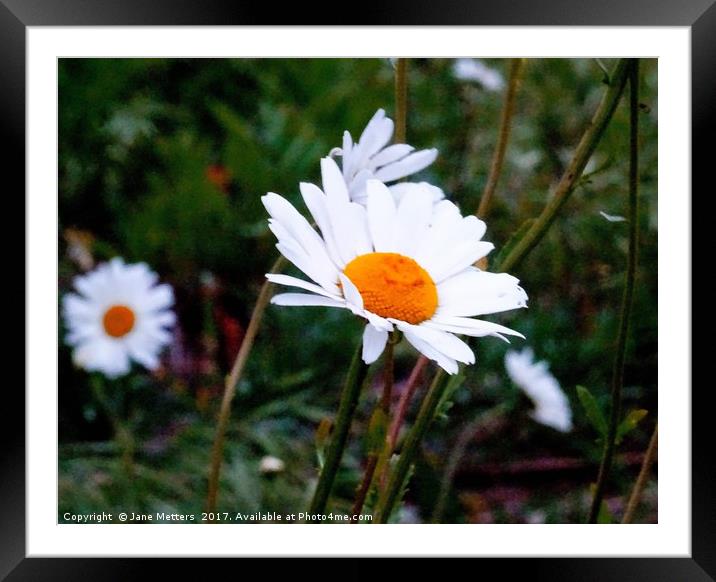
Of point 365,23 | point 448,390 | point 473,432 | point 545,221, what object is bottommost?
point 473,432

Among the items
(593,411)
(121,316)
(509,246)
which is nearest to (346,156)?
(509,246)

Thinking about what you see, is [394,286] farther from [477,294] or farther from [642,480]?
Answer: [642,480]

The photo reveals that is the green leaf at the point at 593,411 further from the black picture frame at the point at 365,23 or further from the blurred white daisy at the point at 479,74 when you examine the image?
the blurred white daisy at the point at 479,74

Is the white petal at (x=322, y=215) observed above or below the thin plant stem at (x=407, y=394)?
above

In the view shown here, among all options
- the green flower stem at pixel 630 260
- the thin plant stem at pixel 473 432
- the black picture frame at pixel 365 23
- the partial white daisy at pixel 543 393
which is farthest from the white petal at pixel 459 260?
the partial white daisy at pixel 543 393

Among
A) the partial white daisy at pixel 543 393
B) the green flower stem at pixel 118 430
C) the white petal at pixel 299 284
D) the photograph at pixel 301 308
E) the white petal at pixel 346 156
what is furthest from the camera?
the partial white daisy at pixel 543 393

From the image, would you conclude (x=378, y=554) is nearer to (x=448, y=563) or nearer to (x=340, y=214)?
(x=448, y=563)

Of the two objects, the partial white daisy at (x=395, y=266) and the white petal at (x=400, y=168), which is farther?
the white petal at (x=400, y=168)
